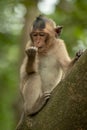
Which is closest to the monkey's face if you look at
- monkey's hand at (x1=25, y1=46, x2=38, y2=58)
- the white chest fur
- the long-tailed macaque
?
the long-tailed macaque

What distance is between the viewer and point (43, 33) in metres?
6.07

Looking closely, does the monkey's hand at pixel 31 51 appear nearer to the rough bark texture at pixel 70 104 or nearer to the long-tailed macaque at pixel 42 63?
the long-tailed macaque at pixel 42 63

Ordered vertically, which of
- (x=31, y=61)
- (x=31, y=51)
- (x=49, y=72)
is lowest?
(x=49, y=72)

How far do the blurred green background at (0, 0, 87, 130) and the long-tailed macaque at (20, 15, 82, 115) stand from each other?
2.58m

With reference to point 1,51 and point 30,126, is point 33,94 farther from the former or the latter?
point 1,51

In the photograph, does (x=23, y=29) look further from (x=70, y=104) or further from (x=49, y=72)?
(x=70, y=104)

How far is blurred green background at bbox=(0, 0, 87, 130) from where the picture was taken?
9320 mm

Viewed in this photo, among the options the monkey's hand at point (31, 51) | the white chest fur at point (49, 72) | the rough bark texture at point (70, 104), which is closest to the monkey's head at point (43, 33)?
the white chest fur at point (49, 72)

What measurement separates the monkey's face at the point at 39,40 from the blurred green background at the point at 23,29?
8.76ft

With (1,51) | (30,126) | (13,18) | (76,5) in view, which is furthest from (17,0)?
(30,126)

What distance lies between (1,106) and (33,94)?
4.88m

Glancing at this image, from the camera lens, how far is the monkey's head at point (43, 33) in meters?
5.85

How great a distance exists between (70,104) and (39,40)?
2166 mm


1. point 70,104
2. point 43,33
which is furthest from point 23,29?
point 70,104
